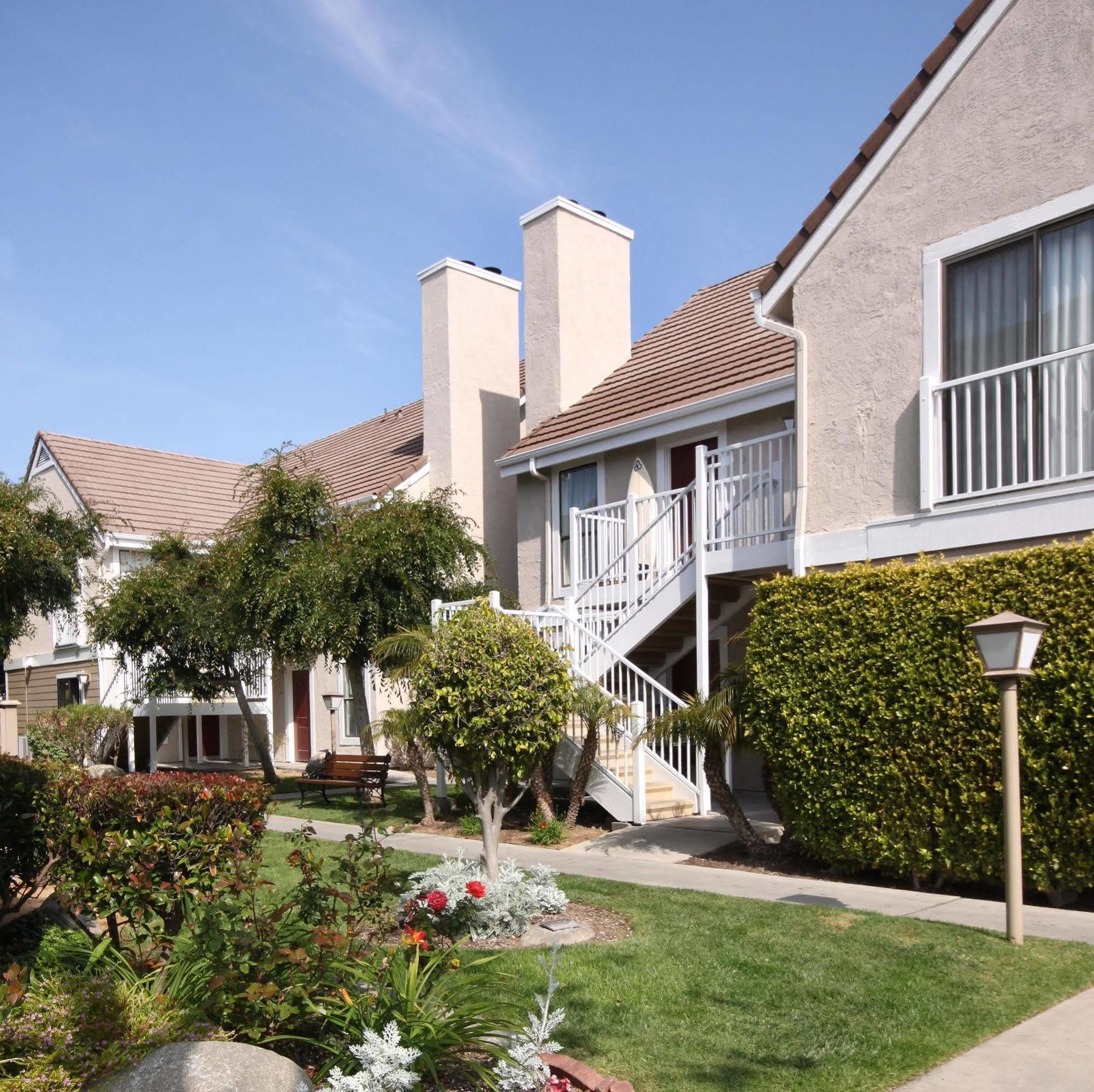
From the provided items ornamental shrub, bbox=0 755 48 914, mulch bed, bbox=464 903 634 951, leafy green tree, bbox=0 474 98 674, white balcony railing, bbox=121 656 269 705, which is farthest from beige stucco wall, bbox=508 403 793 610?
ornamental shrub, bbox=0 755 48 914

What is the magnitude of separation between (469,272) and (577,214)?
2.69 metres

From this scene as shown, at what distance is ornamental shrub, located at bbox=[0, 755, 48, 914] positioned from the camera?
21.8 ft

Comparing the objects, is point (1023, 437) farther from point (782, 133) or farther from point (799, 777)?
point (782, 133)

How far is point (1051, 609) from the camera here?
25.5ft

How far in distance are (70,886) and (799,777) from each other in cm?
595

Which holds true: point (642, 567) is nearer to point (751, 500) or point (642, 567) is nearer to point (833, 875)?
point (751, 500)

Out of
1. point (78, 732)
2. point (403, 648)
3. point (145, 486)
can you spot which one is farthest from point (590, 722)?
point (145, 486)

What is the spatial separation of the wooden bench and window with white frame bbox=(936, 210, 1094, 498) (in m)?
8.88

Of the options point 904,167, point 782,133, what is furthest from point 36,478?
point 904,167

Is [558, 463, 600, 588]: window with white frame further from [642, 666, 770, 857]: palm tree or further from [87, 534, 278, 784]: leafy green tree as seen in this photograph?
[642, 666, 770, 857]: palm tree

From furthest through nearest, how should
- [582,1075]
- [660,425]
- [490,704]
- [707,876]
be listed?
[660,425], [707,876], [490,704], [582,1075]

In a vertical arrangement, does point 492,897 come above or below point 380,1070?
below

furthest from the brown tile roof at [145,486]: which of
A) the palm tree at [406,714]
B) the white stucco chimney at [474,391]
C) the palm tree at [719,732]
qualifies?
the palm tree at [719,732]

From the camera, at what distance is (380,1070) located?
4.07m
